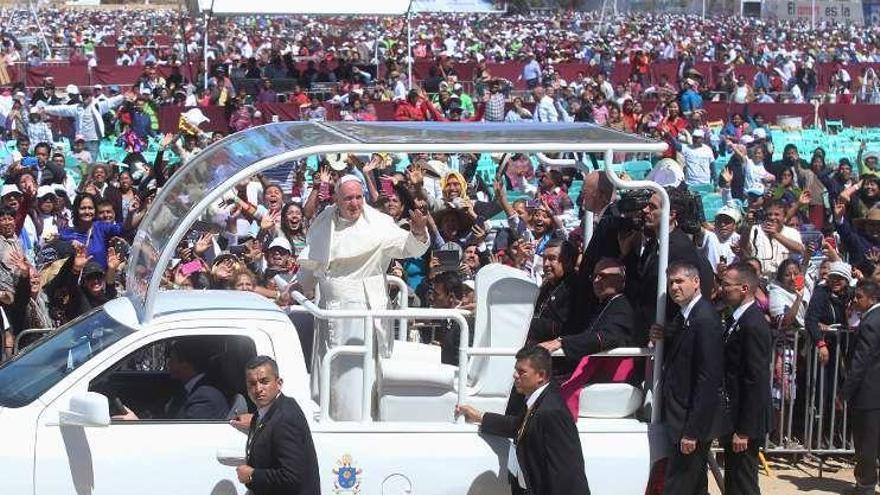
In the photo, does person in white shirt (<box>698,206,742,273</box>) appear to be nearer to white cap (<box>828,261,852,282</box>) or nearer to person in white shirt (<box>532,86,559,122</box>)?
white cap (<box>828,261,852,282</box>)

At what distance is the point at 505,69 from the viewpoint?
3616 cm

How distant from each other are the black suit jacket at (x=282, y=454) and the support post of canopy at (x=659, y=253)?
1759 mm

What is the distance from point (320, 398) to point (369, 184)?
691 centimetres

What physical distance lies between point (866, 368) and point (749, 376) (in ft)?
7.17

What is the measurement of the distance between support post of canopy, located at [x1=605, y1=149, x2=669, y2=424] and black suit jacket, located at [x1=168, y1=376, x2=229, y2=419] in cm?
207

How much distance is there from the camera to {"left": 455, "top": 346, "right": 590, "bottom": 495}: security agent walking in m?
6.36

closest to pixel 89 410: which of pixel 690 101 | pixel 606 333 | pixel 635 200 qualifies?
pixel 606 333

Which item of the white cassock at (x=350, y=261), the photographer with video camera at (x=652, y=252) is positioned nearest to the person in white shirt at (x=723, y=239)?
the photographer with video camera at (x=652, y=252)

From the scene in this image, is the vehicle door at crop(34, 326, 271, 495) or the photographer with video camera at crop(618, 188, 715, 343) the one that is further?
the photographer with video camera at crop(618, 188, 715, 343)

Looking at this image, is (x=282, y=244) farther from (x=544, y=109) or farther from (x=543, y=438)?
(x=544, y=109)

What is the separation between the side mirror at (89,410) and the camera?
5953 mm

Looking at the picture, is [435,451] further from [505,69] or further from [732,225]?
[505,69]

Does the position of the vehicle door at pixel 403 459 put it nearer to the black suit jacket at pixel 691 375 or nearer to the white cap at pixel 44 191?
the black suit jacket at pixel 691 375

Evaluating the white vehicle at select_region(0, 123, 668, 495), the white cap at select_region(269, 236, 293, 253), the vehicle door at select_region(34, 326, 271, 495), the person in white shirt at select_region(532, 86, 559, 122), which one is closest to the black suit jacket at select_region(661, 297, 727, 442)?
the white vehicle at select_region(0, 123, 668, 495)
